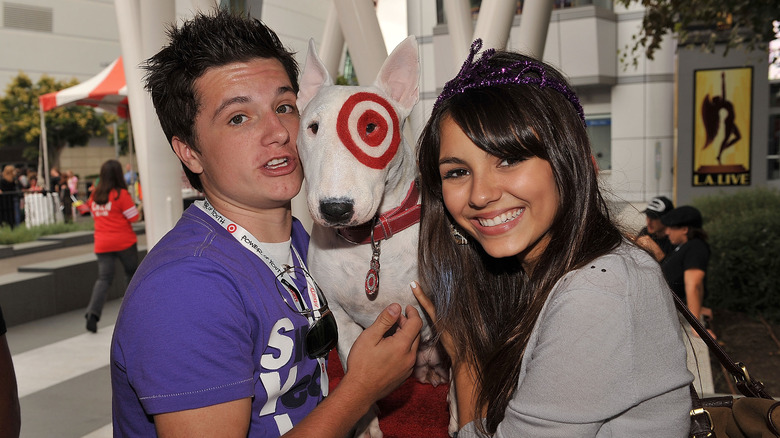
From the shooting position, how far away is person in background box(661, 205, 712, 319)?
5027 mm

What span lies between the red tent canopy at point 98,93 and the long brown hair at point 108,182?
406cm

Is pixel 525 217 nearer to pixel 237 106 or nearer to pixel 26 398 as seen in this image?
pixel 237 106

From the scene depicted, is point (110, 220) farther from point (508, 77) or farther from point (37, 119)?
point (37, 119)

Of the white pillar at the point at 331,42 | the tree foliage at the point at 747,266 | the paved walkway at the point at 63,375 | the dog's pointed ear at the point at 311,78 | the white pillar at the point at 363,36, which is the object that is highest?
the white pillar at the point at 331,42

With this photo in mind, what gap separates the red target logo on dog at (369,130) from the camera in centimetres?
172

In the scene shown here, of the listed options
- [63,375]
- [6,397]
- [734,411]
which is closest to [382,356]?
[734,411]

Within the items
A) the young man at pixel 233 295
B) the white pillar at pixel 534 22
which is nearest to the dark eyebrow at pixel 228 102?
the young man at pixel 233 295

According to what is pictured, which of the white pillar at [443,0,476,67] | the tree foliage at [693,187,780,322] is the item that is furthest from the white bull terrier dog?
the tree foliage at [693,187,780,322]

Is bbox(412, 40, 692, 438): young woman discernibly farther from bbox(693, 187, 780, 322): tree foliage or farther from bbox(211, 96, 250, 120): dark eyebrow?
bbox(693, 187, 780, 322): tree foliage

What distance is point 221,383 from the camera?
1.29 meters

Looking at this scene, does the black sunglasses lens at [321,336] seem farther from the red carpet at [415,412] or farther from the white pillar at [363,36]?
the white pillar at [363,36]

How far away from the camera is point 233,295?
1.38 metres

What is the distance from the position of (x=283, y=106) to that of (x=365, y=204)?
1.25 feet

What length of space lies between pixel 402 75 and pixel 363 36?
178 centimetres
